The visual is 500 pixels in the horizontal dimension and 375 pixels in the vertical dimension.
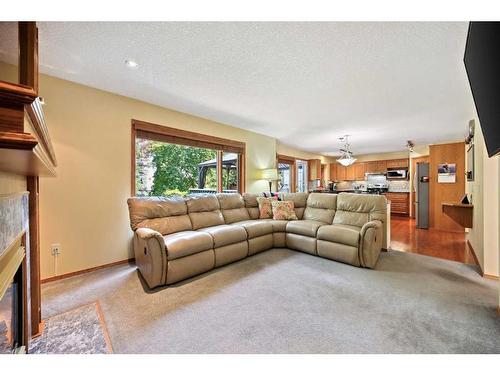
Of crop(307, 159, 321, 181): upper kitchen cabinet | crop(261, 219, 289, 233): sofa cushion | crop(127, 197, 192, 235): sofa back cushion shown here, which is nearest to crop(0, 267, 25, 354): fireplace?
crop(127, 197, 192, 235): sofa back cushion

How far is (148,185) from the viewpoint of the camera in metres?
3.45

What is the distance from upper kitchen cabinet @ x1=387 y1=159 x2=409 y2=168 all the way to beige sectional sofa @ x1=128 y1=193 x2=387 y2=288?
16.7 feet

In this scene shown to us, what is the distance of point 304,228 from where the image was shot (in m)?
3.36

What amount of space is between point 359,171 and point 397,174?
1237 mm

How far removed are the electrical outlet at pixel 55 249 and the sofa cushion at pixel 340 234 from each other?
3.35 metres

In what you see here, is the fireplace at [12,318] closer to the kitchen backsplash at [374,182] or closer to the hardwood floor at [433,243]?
the hardwood floor at [433,243]

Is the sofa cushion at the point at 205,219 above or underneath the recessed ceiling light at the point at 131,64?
underneath

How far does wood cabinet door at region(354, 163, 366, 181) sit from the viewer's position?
8.11m

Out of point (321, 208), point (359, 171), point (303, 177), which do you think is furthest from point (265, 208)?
point (359, 171)

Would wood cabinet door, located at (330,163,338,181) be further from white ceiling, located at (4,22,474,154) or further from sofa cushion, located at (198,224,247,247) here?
sofa cushion, located at (198,224,247,247)

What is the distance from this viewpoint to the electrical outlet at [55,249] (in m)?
2.46

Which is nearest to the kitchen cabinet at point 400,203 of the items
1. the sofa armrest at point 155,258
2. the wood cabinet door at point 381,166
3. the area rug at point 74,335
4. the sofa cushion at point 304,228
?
the wood cabinet door at point 381,166

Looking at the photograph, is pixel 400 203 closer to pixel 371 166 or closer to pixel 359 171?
pixel 371 166
